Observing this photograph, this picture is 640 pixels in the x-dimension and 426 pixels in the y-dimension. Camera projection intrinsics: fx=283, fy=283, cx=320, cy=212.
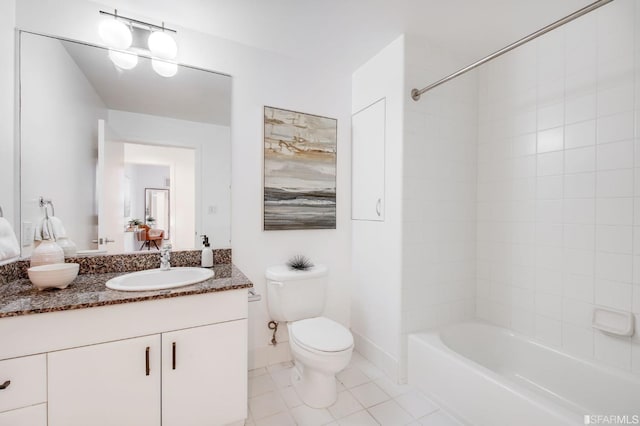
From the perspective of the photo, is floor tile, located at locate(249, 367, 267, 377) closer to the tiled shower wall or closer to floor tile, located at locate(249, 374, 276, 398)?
floor tile, located at locate(249, 374, 276, 398)

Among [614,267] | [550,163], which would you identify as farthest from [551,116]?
[614,267]

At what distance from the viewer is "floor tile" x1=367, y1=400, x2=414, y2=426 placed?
156 centimetres

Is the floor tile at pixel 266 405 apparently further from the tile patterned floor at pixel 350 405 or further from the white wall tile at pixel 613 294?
the white wall tile at pixel 613 294

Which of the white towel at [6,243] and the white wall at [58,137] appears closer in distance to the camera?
the white towel at [6,243]

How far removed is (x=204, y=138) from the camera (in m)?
1.90

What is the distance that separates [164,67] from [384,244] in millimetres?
1868

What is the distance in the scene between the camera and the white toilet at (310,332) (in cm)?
159

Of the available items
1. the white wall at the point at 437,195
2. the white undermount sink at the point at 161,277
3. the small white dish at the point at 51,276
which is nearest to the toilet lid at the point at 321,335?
the white wall at the point at 437,195

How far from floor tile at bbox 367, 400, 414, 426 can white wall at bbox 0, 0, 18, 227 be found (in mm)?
2191

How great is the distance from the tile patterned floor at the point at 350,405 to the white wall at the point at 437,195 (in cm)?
20

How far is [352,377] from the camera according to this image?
6.49ft

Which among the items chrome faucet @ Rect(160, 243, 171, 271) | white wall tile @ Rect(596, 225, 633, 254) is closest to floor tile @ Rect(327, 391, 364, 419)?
chrome faucet @ Rect(160, 243, 171, 271)

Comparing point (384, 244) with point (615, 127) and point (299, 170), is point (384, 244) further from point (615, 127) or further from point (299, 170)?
point (615, 127)

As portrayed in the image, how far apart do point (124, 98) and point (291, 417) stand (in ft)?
6.89
